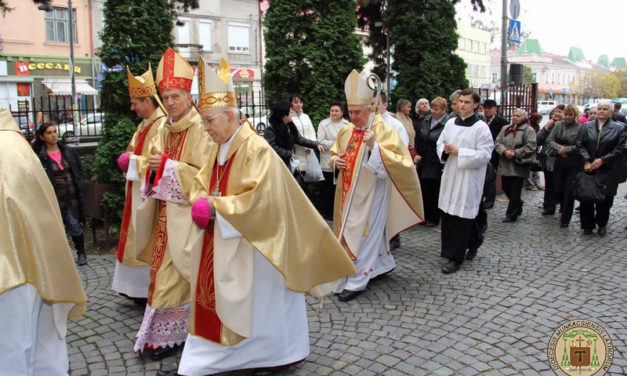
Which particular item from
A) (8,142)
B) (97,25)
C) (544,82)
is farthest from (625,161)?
(544,82)

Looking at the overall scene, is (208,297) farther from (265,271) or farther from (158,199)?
(158,199)

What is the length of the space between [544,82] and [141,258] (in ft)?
284

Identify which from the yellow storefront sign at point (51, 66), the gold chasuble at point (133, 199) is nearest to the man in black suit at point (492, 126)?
the gold chasuble at point (133, 199)

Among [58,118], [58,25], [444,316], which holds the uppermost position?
[58,25]

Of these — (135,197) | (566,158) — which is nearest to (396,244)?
(566,158)

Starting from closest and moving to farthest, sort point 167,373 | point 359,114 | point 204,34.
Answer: point 167,373, point 359,114, point 204,34

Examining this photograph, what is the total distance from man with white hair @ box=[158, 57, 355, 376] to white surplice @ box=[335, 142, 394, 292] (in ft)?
5.40

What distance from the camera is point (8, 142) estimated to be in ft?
9.72

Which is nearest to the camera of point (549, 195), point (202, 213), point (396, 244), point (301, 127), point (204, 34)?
point (202, 213)

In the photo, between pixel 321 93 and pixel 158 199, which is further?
pixel 321 93

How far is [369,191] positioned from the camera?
535 centimetres

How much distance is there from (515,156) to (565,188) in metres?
0.90

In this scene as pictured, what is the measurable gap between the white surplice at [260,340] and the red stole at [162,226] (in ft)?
2.53

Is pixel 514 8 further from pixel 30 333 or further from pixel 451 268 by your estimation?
Answer: pixel 30 333
